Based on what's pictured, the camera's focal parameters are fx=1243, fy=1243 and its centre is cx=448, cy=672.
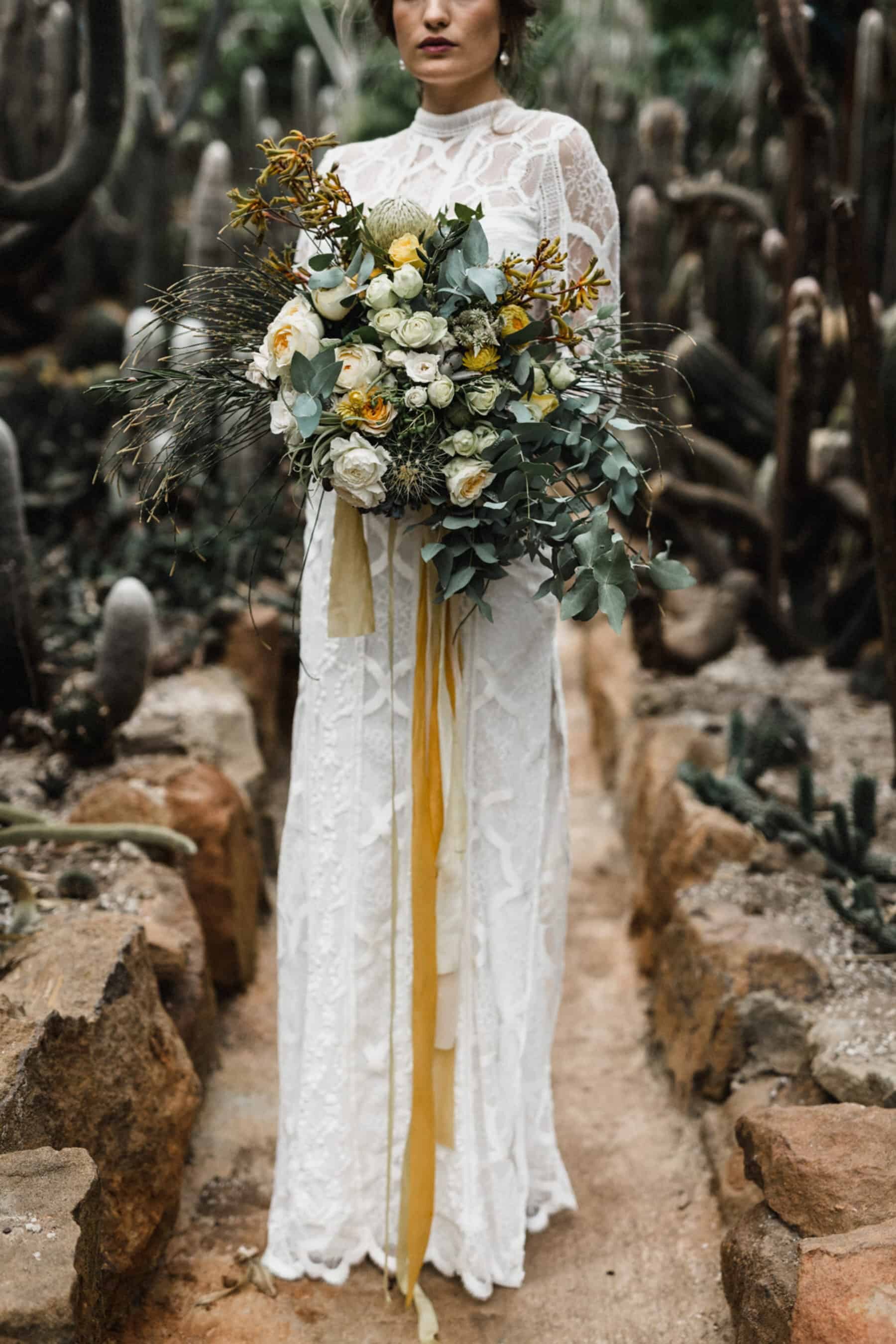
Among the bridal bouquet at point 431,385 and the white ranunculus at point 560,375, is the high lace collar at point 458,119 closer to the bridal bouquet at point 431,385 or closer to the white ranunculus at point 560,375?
the bridal bouquet at point 431,385

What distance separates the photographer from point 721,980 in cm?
292

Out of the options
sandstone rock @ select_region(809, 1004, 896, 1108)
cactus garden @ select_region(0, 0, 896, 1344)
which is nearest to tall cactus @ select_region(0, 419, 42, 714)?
cactus garden @ select_region(0, 0, 896, 1344)

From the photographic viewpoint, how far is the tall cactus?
344 cm

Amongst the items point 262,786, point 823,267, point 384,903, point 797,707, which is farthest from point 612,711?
point 384,903

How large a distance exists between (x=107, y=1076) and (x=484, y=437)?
1.35 m

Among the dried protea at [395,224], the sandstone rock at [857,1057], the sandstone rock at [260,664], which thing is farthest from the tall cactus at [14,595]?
the sandstone rock at [857,1057]

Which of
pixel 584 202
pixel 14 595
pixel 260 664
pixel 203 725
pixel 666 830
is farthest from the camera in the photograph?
pixel 260 664

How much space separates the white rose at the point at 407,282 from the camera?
6.21ft

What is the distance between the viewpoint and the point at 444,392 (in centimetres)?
193

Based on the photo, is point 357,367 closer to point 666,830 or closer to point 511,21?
point 511,21

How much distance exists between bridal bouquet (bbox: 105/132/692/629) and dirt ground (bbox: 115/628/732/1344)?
4.53 ft

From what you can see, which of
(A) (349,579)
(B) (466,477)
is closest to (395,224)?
(B) (466,477)

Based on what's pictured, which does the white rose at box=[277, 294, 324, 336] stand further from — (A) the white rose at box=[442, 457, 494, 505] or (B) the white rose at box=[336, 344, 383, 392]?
(A) the white rose at box=[442, 457, 494, 505]

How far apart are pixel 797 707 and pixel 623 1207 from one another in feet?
6.80
